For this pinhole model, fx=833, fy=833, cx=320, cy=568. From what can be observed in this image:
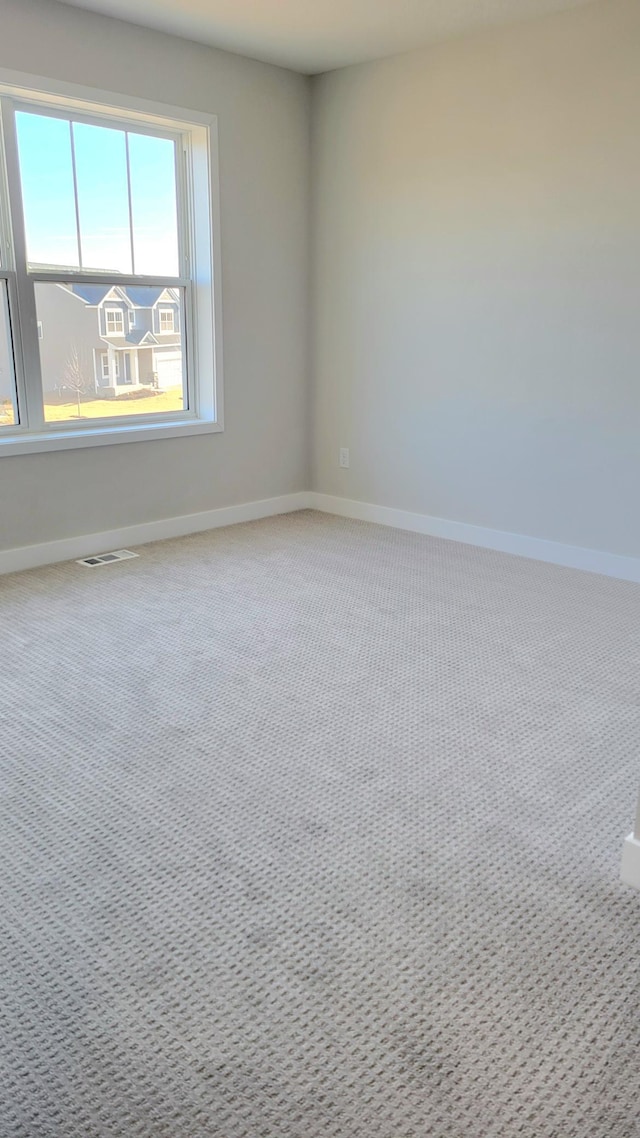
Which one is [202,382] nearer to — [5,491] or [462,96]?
[5,491]

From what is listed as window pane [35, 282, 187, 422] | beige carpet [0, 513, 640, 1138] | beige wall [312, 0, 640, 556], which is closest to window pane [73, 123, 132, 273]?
window pane [35, 282, 187, 422]

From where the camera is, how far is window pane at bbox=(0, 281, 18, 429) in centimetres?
378

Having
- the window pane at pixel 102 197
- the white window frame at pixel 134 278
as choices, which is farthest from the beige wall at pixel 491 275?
the window pane at pixel 102 197

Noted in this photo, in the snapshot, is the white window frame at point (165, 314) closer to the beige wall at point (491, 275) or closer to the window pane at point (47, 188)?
the window pane at point (47, 188)

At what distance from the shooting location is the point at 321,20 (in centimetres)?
373

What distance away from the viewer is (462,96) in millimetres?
4117

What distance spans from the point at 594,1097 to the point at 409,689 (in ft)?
4.97

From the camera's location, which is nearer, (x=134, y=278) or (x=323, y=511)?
(x=134, y=278)

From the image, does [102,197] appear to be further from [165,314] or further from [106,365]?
[106,365]

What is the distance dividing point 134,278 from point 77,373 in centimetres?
59

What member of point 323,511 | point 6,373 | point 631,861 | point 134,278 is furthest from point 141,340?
point 631,861

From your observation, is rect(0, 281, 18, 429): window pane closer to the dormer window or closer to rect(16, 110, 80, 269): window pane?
rect(16, 110, 80, 269): window pane

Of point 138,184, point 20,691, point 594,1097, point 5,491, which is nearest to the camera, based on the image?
point 594,1097

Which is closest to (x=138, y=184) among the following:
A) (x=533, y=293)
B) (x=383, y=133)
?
(x=383, y=133)
